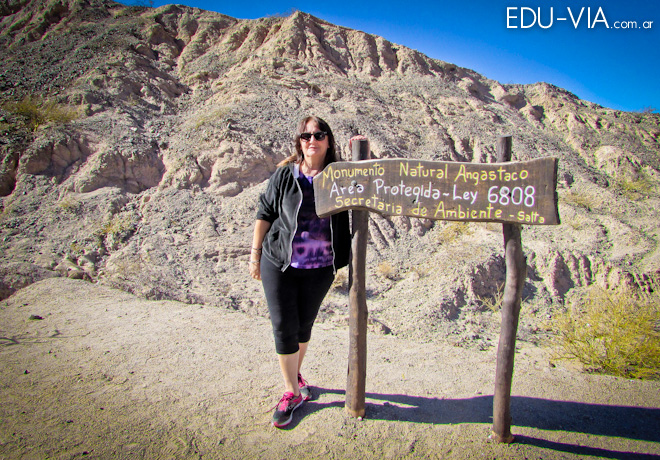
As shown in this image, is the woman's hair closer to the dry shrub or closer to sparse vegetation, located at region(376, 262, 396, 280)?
the dry shrub

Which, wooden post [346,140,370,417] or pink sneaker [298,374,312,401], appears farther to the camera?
pink sneaker [298,374,312,401]

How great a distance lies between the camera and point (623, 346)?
3482 mm

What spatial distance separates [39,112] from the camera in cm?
913

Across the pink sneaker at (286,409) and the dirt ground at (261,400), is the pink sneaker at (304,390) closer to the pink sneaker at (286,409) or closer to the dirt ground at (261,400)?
the dirt ground at (261,400)

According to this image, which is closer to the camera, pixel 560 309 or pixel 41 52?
pixel 560 309

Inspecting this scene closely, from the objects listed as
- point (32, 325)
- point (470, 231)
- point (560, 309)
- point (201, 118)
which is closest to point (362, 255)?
point (32, 325)

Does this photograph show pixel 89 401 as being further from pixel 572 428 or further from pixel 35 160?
pixel 35 160

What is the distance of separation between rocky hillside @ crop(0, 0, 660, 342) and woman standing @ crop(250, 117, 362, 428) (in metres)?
2.48

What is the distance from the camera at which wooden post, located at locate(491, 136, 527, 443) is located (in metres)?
2.36

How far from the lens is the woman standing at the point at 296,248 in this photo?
252cm

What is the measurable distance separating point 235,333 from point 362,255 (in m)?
2.36

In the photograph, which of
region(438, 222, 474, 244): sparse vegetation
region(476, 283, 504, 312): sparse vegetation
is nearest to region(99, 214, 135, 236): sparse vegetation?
region(438, 222, 474, 244): sparse vegetation

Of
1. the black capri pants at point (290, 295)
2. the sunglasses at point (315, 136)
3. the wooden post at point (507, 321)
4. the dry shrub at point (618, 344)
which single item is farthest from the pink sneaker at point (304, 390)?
the dry shrub at point (618, 344)

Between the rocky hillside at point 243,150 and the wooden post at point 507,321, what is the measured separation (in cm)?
245
